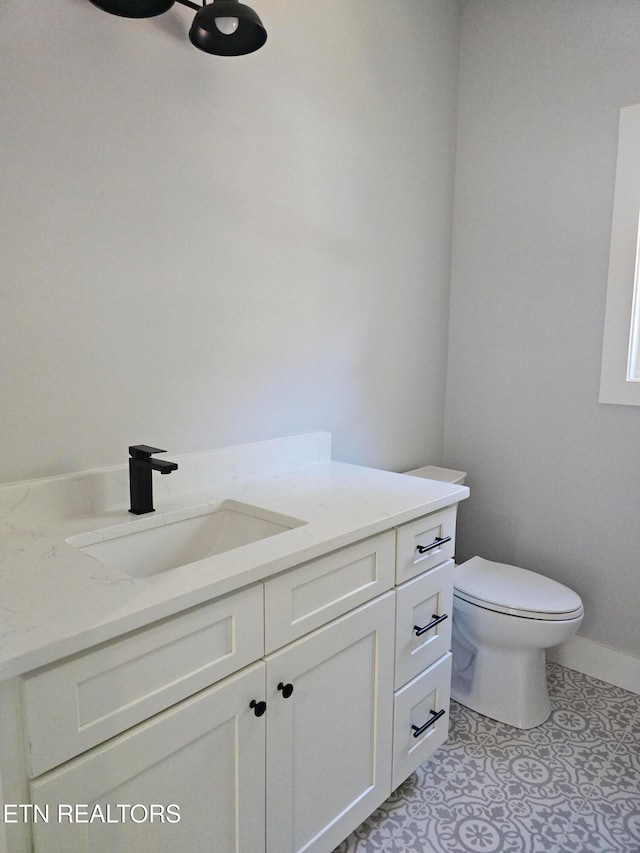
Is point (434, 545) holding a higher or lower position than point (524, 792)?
higher

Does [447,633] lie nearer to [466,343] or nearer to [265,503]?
[265,503]

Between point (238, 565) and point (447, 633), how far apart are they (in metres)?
0.91

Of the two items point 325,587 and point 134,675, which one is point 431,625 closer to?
point 325,587

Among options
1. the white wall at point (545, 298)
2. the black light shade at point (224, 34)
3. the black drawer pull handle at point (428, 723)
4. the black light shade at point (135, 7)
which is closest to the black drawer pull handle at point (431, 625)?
the black drawer pull handle at point (428, 723)

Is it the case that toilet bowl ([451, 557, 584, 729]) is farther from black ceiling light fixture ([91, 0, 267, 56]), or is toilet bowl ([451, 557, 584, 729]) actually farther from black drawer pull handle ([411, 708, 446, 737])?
black ceiling light fixture ([91, 0, 267, 56])

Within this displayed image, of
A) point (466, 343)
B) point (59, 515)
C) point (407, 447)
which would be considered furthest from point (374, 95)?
point (59, 515)

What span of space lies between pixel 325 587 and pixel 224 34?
51.2 inches

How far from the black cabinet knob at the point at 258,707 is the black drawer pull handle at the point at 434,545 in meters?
0.59

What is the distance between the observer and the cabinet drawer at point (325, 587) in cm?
113

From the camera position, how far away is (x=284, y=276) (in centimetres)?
182

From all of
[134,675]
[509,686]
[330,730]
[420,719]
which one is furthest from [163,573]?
[509,686]

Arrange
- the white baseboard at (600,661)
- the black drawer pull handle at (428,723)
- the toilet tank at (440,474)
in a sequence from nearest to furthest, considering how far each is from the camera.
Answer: the black drawer pull handle at (428,723) → the white baseboard at (600,661) → the toilet tank at (440,474)

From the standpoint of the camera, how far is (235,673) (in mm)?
1058

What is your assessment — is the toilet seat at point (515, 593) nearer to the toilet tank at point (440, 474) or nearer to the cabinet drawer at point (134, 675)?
the toilet tank at point (440, 474)
